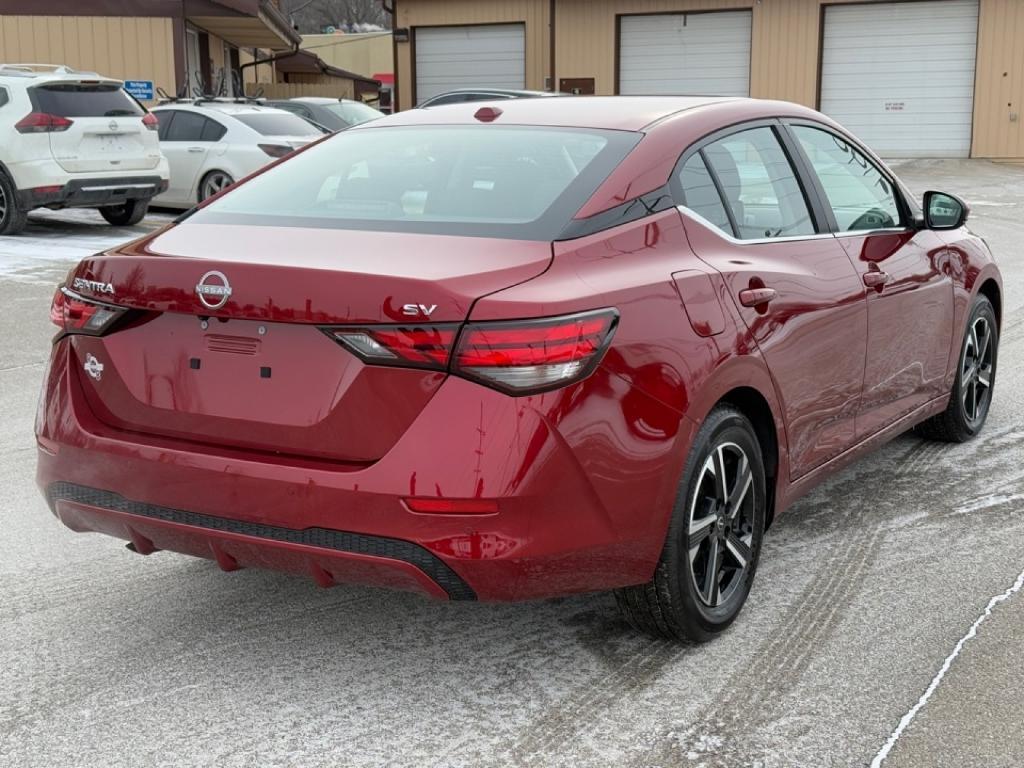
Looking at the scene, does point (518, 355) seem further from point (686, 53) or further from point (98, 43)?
point (686, 53)

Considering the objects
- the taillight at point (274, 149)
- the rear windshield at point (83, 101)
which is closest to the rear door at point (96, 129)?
the rear windshield at point (83, 101)

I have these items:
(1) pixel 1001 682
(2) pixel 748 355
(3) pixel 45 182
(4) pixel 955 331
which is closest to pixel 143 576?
(2) pixel 748 355

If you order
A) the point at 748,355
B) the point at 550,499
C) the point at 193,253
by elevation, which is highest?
the point at 193,253

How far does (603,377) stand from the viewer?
10.3 ft

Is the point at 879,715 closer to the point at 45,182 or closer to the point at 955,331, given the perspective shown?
the point at 955,331

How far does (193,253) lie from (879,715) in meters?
2.11

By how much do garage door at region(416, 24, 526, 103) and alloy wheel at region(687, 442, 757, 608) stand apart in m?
31.5

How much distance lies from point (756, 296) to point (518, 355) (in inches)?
42.7

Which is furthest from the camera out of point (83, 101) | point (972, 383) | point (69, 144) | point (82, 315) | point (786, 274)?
point (83, 101)

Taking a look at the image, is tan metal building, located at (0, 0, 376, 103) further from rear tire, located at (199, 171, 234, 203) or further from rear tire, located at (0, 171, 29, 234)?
rear tire, located at (0, 171, 29, 234)

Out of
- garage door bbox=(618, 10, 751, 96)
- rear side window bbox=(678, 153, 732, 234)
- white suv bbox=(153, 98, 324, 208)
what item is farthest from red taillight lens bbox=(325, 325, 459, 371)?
garage door bbox=(618, 10, 751, 96)

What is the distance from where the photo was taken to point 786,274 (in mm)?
4047

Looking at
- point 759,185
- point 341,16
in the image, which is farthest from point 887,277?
point 341,16

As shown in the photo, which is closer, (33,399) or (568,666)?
(568,666)
